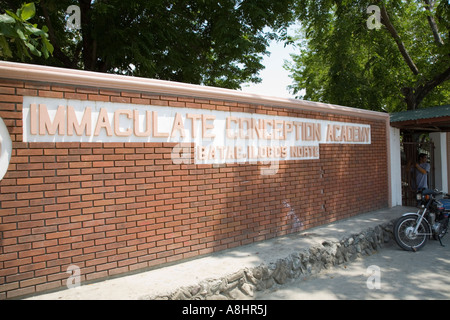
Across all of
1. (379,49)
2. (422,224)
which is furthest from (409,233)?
(379,49)

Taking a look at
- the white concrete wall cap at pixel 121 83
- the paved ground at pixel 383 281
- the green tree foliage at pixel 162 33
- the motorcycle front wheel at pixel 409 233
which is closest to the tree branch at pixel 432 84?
the green tree foliage at pixel 162 33

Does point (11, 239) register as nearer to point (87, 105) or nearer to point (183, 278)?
point (87, 105)

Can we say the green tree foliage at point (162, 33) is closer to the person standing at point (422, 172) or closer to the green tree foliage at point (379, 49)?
the green tree foliage at point (379, 49)

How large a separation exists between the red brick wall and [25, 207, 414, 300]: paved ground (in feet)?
0.50

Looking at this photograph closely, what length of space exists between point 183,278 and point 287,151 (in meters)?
3.22

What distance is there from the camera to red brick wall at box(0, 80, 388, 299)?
3.72 meters

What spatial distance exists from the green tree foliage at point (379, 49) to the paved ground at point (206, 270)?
7.79 meters

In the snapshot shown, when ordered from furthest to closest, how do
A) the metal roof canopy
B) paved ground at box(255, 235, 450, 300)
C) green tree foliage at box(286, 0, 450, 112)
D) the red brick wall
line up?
green tree foliage at box(286, 0, 450, 112)
the metal roof canopy
paved ground at box(255, 235, 450, 300)
the red brick wall

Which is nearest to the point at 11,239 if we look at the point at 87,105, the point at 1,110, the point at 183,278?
the point at 1,110

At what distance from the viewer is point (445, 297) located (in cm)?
469

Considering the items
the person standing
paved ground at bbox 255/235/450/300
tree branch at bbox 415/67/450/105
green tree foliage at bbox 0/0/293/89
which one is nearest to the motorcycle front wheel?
paved ground at bbox 255/235/450/300

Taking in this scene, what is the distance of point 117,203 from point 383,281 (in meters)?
4.02

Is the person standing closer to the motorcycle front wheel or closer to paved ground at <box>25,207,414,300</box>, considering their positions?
paved ground at <box>25,207,414,300</box>

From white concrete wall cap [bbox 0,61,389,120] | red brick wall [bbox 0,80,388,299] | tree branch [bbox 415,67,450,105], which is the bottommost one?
red brick wall [bbox 0,80,388,299]
